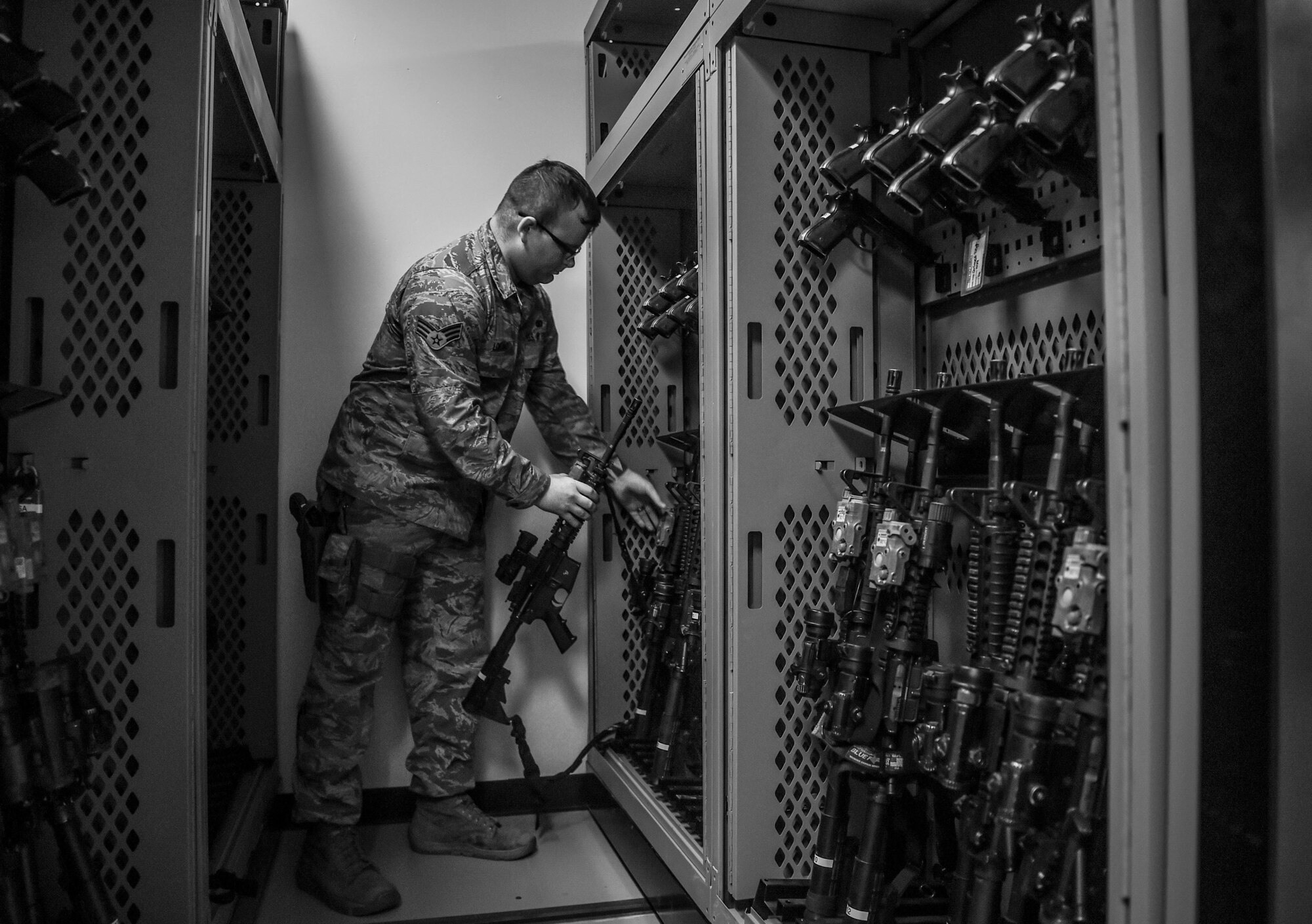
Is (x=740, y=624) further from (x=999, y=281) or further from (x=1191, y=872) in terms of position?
(x=1191, y=872)

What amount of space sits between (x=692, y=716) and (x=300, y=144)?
7.24 feet

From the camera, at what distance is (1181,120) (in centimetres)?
92

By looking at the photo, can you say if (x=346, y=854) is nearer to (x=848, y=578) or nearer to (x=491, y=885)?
(x=491, y=885)

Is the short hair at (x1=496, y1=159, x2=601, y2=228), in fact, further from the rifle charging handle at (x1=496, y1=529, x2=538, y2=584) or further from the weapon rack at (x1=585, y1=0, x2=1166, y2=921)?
the rifle charging handle at (x1=496, y1=529, x2=538, y2=584)

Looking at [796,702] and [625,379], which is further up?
[625,379]

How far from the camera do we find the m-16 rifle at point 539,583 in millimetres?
2785

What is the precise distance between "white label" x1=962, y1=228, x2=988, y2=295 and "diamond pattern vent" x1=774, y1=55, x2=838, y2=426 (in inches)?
10.9

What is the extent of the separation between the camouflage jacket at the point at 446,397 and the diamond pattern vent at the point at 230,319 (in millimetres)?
345

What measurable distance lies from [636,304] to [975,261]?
1544 millimetres

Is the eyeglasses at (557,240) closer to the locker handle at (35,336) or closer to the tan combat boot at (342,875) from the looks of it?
the locker handle at (35,336)

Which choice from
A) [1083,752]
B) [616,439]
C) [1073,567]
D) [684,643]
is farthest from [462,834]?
[1073,567]

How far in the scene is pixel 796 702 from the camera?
6.09 feet

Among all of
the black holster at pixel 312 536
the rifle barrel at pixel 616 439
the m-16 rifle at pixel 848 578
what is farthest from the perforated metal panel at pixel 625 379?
the m-16 rifle at pixel 848 578

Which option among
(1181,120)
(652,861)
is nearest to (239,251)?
(652,861)
